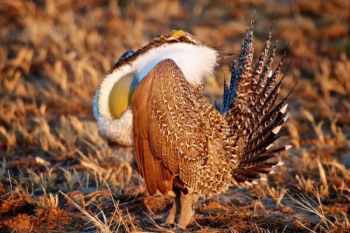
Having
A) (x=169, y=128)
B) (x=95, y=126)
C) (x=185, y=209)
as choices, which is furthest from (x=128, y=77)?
(x=95, y=126)

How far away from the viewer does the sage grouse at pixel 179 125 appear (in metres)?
3.66

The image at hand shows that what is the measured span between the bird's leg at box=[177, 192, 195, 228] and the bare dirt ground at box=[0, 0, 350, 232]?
0.29 ft

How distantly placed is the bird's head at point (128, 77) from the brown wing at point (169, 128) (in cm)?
10

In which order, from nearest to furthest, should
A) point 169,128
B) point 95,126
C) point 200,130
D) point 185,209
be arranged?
point 169,128 → point 200,130 → point 185,209 → point 95,126

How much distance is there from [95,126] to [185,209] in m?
2.16

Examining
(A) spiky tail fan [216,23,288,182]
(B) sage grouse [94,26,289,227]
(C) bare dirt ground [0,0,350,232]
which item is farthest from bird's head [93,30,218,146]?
(A) spiky tail fan [216,23,288,182]

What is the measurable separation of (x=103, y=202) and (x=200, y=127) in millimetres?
985

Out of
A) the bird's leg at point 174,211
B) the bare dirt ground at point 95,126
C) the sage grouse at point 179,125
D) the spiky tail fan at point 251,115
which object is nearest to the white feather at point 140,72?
the sage grouse at point 179,125

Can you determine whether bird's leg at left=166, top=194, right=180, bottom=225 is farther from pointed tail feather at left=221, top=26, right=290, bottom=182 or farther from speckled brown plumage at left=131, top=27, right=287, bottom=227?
pointed tail feather at left=221, top=26, right=290, bottom=182

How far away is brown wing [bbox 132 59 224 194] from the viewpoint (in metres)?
3.62

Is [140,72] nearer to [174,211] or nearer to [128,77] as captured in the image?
[128,77]

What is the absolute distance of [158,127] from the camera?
3676mm

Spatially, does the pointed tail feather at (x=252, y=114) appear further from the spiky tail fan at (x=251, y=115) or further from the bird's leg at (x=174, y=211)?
the bird's leg at (x=174, y=211)

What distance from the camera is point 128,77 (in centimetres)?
376
